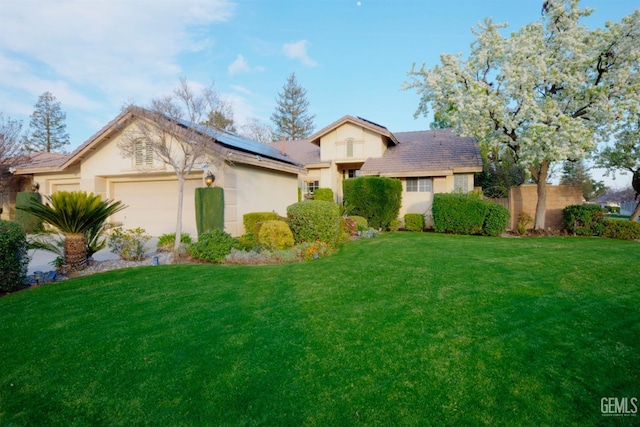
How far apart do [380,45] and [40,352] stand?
1290 centimetres

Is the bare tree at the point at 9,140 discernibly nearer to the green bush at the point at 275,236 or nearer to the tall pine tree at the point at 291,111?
the green bush at the point at 275,236

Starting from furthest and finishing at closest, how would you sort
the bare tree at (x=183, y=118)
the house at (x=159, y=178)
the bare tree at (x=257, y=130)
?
the bare tree at (x=257, y=130)
the house at (x=159, y=178)
the bare tree at (x=183, y=118)

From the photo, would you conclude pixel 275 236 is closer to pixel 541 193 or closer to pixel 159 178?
pixel 159 178

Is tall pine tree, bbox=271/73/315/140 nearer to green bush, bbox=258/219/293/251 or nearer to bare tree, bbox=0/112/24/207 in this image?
bare tree, bbox=0/112/24/207

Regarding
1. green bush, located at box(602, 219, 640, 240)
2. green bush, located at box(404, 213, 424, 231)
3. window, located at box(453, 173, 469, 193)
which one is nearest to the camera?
green bush, located at box(602, 219, 640, 240)

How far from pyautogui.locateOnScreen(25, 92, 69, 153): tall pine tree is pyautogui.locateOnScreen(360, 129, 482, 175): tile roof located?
36.2 metres

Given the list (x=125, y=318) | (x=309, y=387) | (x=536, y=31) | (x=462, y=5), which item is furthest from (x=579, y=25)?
(x=125, y=318)

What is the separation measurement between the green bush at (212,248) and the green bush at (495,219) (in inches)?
411

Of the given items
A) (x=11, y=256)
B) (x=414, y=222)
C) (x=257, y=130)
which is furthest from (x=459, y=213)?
(x=257, y=130)

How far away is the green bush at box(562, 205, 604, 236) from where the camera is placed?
39.8 feet

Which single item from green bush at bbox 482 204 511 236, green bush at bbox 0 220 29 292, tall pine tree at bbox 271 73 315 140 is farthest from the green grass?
tall pine tree at bbox 271 73 315 140

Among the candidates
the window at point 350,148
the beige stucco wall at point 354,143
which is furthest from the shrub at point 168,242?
the window at point 350,148

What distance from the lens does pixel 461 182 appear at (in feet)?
50.6

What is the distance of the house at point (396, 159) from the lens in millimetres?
15492
